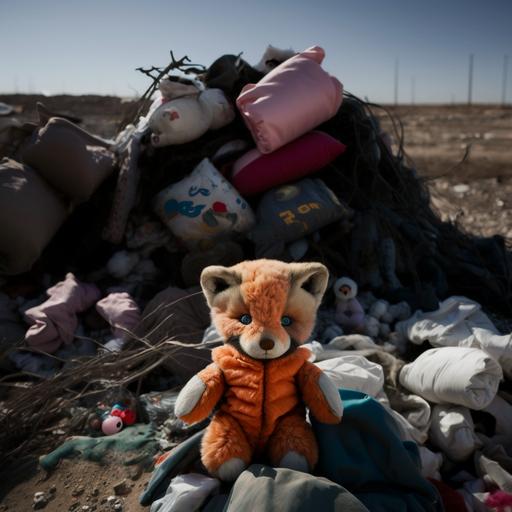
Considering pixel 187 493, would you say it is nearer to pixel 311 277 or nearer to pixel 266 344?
pixel 266 344

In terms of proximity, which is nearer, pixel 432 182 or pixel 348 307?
pixel 348 307

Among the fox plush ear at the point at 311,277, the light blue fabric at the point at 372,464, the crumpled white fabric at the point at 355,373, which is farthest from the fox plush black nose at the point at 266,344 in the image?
the crumpled white fabric at the point at 355,373

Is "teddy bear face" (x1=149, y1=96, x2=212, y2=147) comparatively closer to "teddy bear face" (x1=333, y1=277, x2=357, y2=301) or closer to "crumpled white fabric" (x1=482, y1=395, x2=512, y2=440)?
"teddy bear face" (x1=333, y1=277, x2=357, y2=301)

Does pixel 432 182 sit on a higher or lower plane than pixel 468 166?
higher

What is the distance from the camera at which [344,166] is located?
335 cm

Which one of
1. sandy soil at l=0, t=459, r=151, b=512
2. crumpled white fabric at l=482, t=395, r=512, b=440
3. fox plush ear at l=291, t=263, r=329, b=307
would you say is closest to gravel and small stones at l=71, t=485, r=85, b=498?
sandy soil at l=0, t=459, r=151, b=512

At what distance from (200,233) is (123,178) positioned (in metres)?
0.58

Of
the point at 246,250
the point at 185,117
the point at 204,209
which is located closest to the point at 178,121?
the point at 185,117

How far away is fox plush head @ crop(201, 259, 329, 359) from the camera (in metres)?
1.20

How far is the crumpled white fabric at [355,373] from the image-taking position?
1812 millimetres

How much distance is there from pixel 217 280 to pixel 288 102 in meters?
1.74

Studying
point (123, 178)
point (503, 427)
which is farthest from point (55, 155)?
point (503, 427)

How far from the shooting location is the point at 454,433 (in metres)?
1.75

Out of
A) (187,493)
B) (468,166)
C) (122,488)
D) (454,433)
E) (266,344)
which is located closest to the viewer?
(266,344)
